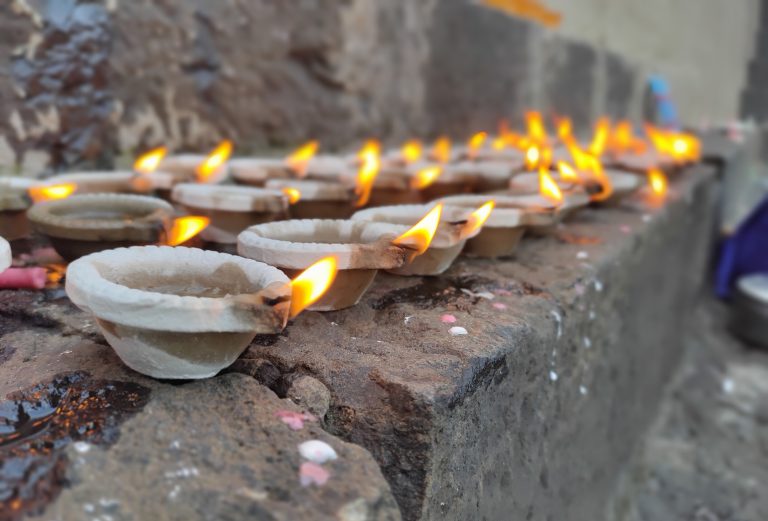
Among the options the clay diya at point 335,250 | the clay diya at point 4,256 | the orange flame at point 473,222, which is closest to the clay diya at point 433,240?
the orange flame at point 473,222

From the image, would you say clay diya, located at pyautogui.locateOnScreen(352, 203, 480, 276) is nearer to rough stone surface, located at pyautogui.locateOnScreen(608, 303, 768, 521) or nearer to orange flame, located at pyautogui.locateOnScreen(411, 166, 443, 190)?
orange flame, located at pyautogui.locateOnScreen(411, 166, 443, 190)

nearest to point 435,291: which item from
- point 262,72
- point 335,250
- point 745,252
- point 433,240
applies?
point 433,240

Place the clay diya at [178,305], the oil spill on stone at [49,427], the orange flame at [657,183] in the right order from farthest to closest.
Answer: the orange flame at [657,183] → the clay diya at [178,305] → the oil spill on stone at [49,427]

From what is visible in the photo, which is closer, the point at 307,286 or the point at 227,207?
the point at 307,286

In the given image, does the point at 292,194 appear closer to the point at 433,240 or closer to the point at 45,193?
the point at 433,240

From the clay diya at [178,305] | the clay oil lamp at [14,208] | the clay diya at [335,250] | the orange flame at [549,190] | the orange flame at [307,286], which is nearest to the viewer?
the clay diya at [178,305]

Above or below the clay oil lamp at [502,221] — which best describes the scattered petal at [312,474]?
below

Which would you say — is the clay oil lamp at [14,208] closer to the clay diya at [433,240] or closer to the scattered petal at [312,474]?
the clay diya at [433,240]
